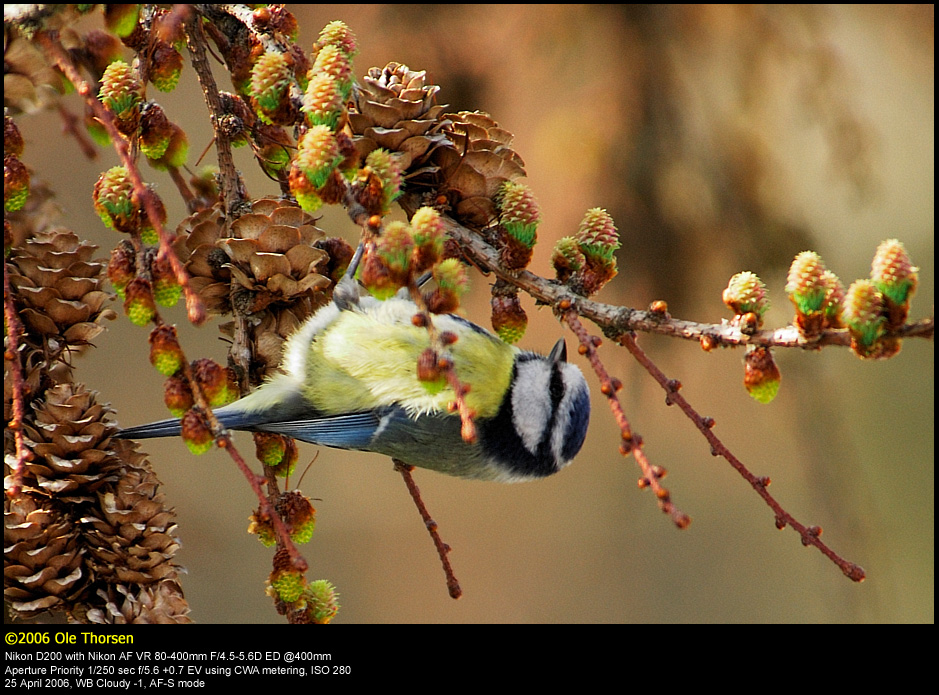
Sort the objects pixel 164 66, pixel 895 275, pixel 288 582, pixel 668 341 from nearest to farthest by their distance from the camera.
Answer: pixel 895 275 < pixel 288 582 < pixel 164 66 < pixel 668 341

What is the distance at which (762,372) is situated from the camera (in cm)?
71

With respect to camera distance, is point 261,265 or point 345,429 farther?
point 345,429

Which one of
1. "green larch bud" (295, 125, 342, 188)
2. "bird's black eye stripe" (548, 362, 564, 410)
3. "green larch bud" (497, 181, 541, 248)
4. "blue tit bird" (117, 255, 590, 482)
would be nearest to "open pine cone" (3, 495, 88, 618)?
"blue tit bird" (117, 255, 590, 482)

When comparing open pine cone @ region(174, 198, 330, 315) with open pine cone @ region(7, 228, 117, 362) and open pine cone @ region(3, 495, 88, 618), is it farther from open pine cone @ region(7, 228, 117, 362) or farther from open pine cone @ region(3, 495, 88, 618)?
open pine cone @ region(3, 495, 88, 618)

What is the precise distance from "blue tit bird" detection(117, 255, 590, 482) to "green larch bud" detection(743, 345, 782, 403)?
0.56m

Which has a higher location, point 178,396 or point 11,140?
point 11,140

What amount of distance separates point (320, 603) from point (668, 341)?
41.4 inches

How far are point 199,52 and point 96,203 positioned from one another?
26cm

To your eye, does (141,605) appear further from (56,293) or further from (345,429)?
(345,429)

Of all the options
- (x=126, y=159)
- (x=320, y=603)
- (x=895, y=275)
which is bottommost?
(x=320, y=603)

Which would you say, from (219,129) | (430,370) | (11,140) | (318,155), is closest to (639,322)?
(430,370)
